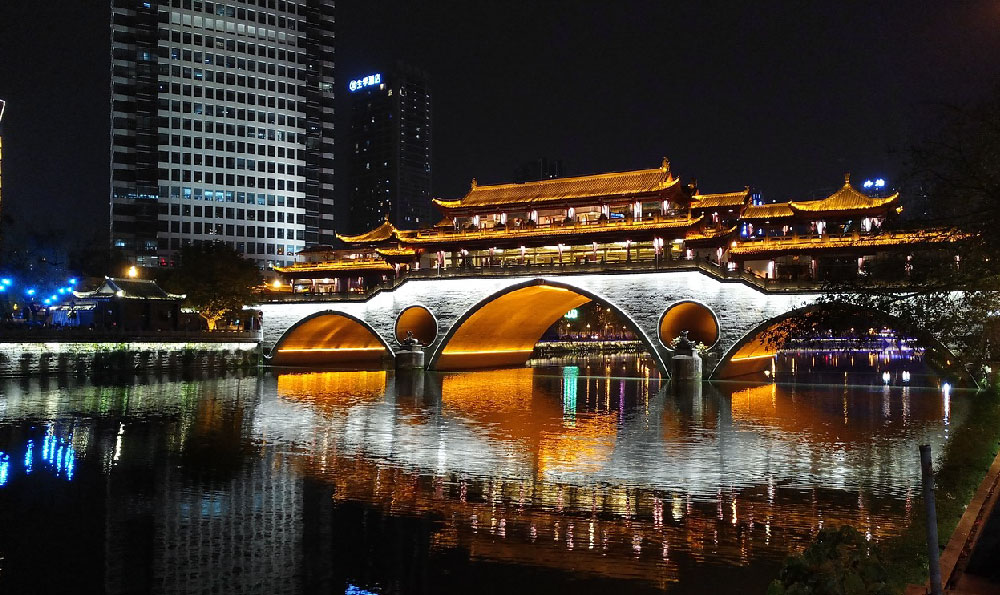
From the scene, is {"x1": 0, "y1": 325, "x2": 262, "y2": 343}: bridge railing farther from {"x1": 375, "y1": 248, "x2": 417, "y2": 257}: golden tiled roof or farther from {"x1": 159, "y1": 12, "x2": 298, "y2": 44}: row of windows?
{"x1": 159, "y1": 12, "x2": 298, "y2": 44}: row of windows

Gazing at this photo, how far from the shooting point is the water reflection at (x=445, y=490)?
404 inches

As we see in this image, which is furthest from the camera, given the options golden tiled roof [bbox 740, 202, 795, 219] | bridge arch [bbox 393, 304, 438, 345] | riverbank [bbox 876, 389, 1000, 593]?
bridge arch [bbox 393, 304, 438, 345]

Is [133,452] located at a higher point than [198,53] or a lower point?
lower

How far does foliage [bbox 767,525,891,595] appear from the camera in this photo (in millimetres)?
6027

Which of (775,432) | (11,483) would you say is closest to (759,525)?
(775,432)

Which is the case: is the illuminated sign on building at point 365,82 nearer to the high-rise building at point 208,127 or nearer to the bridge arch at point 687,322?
the high-rise building at point 208,127

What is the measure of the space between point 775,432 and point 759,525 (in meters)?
11.3

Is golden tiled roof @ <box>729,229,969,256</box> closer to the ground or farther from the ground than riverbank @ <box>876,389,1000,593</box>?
farther from the ground

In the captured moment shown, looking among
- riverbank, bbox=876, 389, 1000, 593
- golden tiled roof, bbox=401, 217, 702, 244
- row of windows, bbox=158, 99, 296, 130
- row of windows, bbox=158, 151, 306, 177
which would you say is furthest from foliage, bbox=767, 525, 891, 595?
row of windows, bbox=158, 99, 296, 130

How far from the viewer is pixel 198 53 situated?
96.1 metres

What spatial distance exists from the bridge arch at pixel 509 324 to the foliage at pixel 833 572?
3771cm

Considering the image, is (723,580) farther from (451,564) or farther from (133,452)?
(133,452)

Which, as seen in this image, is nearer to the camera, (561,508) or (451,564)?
(451,564)

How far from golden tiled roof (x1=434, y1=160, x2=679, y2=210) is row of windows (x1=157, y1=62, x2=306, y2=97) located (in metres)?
56.4
